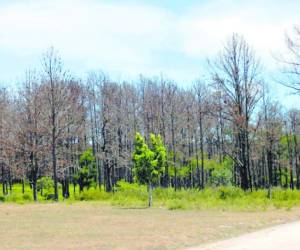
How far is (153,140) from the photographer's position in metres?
32.9

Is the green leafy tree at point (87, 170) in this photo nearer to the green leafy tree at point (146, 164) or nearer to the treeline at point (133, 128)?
the treeline at point (133, 128)

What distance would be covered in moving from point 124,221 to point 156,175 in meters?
10.8

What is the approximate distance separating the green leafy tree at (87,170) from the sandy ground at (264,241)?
42.0 metres

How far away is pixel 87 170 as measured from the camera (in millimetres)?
57062

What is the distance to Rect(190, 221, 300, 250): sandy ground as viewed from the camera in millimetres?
12438

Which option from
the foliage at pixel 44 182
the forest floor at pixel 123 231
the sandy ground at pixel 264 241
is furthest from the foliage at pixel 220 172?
the sandy ground at pixel 264 241

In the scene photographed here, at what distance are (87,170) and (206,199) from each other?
25.7m

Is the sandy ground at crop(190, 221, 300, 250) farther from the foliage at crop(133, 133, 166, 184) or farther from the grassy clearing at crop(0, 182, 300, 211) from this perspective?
the foliage at crop(133, 133, 166, 184)

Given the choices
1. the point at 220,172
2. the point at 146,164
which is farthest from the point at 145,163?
the point at 220,172

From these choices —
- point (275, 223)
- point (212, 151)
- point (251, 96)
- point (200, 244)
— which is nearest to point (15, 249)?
point (200, 244)

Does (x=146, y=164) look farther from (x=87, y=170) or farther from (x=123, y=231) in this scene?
(x=87, y=170)

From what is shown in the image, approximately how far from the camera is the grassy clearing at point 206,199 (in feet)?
95.3

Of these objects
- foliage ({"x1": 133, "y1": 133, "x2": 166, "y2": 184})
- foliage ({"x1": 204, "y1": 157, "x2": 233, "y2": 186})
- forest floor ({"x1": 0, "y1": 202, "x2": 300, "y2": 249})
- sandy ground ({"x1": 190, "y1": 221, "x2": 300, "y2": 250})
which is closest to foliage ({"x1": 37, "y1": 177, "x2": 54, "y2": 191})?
foliage ({"x1": 204, "y1": 157, "x2": 233, "y2": 186})

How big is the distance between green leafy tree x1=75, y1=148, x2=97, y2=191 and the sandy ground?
138 ft
